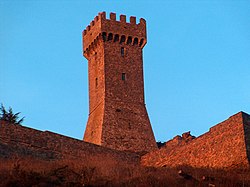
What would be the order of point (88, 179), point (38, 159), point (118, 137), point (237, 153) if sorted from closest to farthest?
point (88, 179)
point (237, 153)
point (38, 159)
point (118, 137)

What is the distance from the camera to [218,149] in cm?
3244

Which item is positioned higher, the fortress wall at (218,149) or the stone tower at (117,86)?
the stone tower at (117,86)

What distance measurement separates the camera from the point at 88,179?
2520 centimetres

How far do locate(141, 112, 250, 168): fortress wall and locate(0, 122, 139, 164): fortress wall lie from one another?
11.2 feet

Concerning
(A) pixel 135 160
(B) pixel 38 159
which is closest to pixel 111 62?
(A) pixel 135 160

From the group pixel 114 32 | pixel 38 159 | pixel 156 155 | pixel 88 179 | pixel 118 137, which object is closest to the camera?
pixel 88 179

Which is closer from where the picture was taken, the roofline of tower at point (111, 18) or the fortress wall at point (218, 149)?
the fortress wall at point (218, 149)

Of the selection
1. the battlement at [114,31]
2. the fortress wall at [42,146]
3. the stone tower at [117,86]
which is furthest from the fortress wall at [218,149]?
the battlement at [114,31]

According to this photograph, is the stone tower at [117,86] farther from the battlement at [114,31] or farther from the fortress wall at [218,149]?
the fortress wall at [218,149]

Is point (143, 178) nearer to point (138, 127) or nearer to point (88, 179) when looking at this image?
point (88, 179)

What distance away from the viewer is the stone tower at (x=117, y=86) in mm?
45125

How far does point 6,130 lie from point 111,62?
15.9 meters

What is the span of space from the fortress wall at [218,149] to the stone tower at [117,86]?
28.9 feet

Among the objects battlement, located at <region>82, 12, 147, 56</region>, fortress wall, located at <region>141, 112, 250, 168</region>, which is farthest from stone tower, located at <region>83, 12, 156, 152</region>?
fortress wall, located at <region>141, 112, 250, 168</region>
